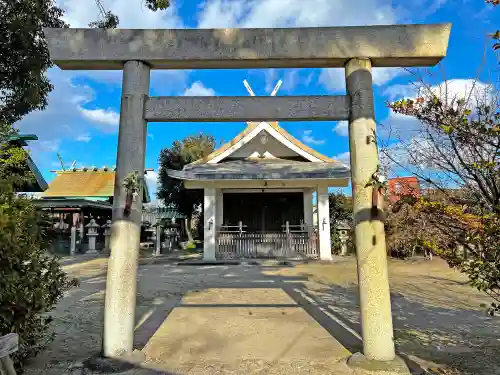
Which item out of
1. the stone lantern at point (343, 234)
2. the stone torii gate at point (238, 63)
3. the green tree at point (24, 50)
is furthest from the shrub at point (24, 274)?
the stone lantern at point (343, 234)

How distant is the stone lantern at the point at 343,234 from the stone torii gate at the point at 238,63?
14.1 metres

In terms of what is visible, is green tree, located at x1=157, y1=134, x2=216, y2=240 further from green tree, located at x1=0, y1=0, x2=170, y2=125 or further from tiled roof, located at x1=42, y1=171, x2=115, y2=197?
green tree, located at x1=0, y1=0, x2=170, y2=125

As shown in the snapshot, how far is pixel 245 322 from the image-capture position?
5250mm

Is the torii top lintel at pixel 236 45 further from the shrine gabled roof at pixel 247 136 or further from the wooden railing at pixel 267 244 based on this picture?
the shrine gabled roof at pixel 247 136

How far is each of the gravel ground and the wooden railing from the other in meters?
2.63

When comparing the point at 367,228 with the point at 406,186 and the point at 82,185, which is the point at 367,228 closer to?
the point at 406,186

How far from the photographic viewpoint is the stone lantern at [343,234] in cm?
1723

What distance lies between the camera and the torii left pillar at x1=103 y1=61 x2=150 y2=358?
362cm

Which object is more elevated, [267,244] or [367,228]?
[367,228]

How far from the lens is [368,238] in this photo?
363 cm

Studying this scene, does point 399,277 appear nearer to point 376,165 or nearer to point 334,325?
point 334,325

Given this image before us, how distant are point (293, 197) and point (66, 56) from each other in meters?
13.5

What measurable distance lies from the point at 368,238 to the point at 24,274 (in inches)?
131

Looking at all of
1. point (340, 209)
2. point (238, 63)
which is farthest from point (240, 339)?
point (340, 209)
